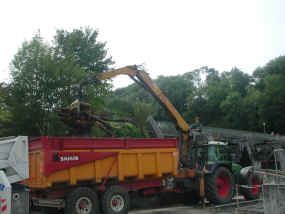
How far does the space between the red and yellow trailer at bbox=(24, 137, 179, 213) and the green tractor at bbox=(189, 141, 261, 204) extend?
2.57 meters

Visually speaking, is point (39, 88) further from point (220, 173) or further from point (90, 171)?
point (220, 173)

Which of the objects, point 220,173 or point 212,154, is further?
point 212,154

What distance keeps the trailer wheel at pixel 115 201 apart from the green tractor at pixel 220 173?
13.5 feet

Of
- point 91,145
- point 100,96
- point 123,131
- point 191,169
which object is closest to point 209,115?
point 123,131

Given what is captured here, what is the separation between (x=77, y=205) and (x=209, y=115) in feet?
187

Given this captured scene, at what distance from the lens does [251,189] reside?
13.4m

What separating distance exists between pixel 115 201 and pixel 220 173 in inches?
207

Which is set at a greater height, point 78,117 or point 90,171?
point 78,117

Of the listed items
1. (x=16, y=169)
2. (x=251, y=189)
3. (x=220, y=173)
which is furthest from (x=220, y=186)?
(x=16, y=169)

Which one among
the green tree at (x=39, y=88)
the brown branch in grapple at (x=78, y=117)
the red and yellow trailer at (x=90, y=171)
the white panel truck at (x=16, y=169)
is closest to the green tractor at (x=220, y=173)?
the red and yellow trailer at (x=90, y=171)

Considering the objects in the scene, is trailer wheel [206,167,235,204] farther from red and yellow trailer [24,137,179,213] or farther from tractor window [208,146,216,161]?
red and yellow trailer [24,137,179,213]

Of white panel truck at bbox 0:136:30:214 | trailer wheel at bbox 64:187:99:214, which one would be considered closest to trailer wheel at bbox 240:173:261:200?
trailer wheel at bbox 64:187:99:214

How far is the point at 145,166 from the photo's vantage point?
34.3ft

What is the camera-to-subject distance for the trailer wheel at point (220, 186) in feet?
39.6
